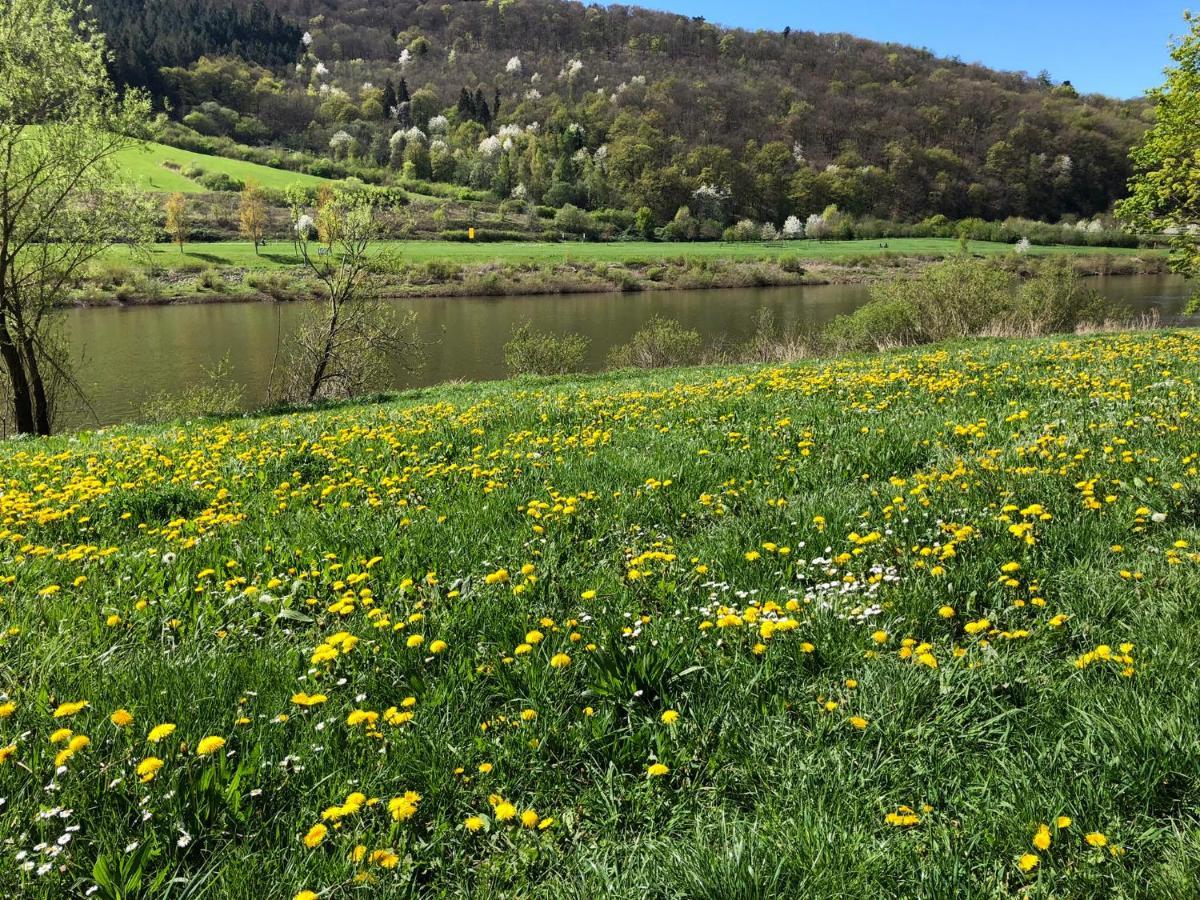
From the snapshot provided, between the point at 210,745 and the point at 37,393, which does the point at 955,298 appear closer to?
the point at 210,745

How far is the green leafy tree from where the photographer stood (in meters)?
19.9

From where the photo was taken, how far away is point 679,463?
6160 mm

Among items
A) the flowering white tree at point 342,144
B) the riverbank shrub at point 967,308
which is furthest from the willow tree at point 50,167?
the flowering white tree at point 342,144

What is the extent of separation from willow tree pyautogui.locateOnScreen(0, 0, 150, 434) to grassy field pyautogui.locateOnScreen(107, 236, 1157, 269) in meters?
61.6

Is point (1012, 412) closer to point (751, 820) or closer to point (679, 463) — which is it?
point (679, 463)

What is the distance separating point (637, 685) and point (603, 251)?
341 feet

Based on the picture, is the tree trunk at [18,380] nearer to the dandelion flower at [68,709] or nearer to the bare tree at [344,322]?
the bare tree at [344,322]

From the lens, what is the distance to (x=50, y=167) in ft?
54.2

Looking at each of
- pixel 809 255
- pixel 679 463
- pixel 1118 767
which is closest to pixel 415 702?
pixel 1118 767

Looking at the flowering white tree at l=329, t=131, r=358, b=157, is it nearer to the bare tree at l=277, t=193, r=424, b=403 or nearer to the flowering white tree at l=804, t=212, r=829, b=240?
the flowering white tree at l=804, t=212, r=829, b=240

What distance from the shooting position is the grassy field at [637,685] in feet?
6.79

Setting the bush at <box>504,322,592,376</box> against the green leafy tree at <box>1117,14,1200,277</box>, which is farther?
the bush at <box>504,322,592,376</box>

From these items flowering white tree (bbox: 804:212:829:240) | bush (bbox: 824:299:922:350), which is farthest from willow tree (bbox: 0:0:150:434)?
flowering white tree (bbox: 804:212:829:240)

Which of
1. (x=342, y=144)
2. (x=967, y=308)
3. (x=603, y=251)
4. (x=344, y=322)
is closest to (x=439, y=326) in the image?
(x=344, y=322)
